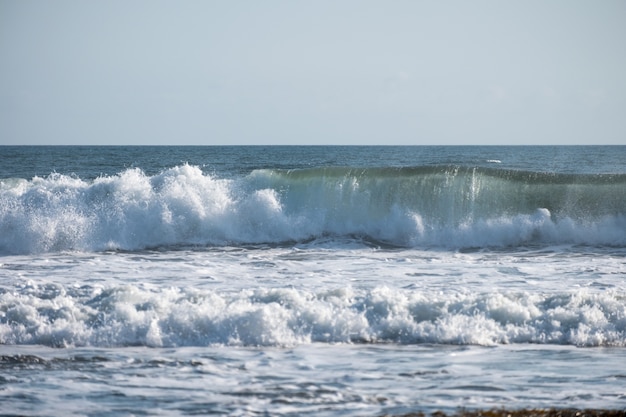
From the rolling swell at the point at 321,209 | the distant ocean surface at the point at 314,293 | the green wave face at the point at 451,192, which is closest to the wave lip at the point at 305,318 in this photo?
the distant ocean surface at the point at 314,293

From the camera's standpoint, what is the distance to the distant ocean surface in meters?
6.68

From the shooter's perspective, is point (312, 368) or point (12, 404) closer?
point (12, 404)

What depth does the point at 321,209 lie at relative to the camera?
57.5 feet

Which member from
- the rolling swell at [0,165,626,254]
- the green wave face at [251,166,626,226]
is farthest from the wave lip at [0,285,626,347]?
the green wave face at [251,166,626,226]

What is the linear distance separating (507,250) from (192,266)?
617 centimetres

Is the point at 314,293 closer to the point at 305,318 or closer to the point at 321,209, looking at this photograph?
the point at 305,318

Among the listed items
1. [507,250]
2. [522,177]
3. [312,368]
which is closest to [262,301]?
[312,368]

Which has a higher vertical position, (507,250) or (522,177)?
(522,177)

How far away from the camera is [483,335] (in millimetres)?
8508

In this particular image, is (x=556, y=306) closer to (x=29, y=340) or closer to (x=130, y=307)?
(x=130, y=307)

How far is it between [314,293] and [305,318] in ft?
3.35

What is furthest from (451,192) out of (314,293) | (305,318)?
(305,318)

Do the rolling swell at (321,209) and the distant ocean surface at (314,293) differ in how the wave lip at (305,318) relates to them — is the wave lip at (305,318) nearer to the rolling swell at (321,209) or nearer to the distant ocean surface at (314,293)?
the distant ocean surface at (314,293)

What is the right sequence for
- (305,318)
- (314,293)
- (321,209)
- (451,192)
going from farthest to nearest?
1. (321,209)
2. (451,192)
3. (314,293)
4. (305,318)
